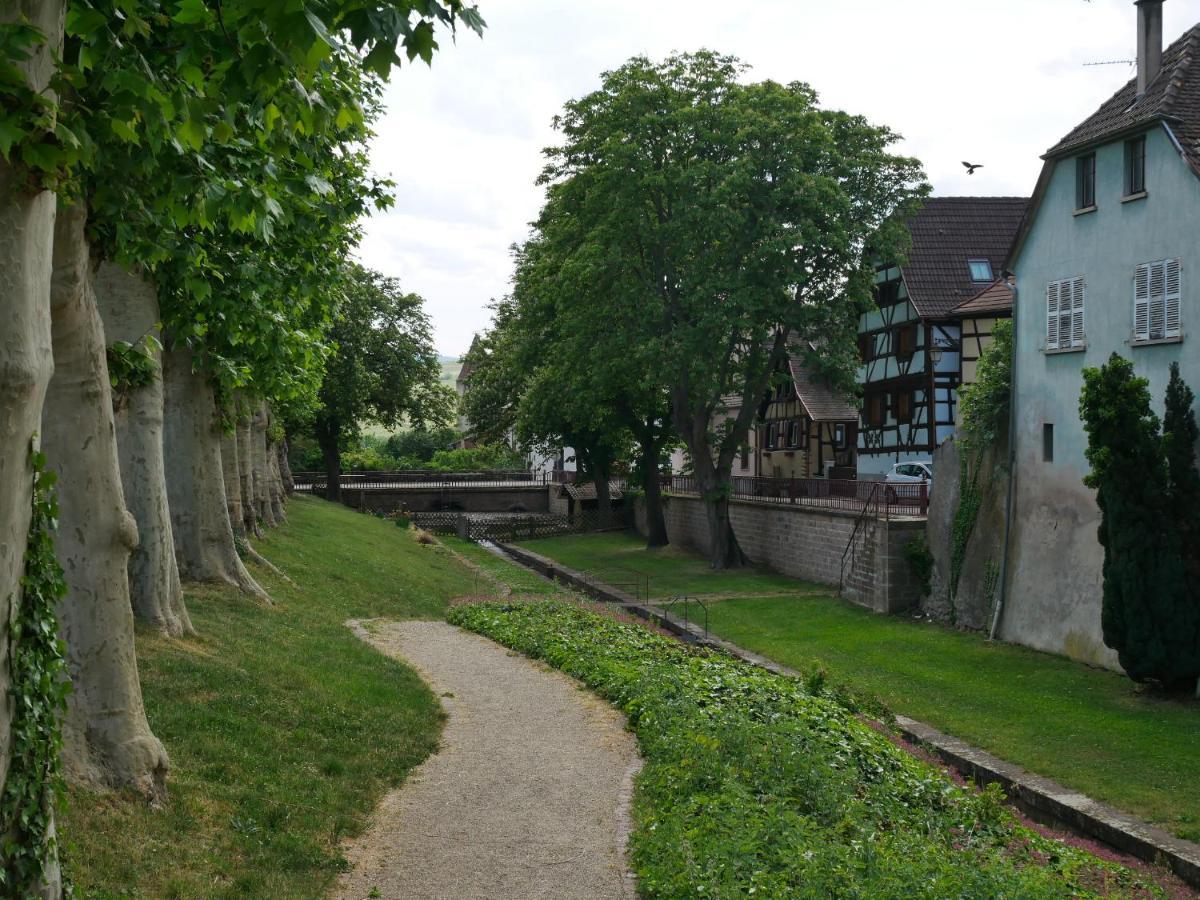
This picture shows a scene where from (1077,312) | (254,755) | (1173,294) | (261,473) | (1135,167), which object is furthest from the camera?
(261,473)

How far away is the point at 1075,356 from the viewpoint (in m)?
25.1

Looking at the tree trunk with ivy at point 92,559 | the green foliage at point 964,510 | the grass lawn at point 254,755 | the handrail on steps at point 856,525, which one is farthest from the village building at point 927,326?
the tree trunk with ivy at point 92,559

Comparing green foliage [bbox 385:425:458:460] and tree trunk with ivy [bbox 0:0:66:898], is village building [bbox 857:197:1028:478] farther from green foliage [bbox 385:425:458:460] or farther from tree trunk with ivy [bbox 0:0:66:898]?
green foliage [bbox 385:425:458:460]

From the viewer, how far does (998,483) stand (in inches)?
1130

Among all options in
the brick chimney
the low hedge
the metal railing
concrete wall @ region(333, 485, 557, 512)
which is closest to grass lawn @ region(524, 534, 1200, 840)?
the metal railing

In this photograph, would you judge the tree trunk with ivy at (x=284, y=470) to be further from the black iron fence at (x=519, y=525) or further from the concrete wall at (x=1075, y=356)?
the concrete wall at (x=1075, y=356)

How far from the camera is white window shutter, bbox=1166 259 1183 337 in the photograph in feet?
71.8

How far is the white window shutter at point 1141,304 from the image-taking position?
22.7 metres

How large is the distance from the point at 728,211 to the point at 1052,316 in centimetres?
1260

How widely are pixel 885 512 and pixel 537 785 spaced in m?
23.4

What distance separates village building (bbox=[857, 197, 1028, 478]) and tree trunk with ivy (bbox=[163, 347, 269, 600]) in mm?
29893

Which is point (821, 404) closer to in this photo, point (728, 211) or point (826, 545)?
point (826, 545)

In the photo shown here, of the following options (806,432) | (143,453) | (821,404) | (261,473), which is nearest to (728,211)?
(261,473)

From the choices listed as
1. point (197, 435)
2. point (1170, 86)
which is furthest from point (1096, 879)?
point (1170, 86)
